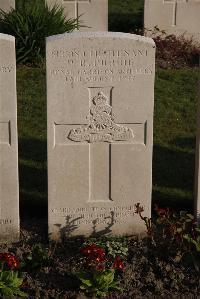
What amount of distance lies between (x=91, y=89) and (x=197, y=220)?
1.59 meters

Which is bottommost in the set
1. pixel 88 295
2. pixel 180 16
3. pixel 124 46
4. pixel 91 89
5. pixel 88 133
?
pixel 88 295

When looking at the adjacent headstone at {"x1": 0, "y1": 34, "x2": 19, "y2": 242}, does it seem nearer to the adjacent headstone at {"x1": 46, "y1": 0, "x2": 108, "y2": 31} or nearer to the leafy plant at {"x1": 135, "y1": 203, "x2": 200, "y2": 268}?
the leafy plant at {"x1": 135, "y1": 203, "x2": 200, "y2": 268}

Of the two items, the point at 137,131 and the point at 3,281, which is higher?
the point at 137,131

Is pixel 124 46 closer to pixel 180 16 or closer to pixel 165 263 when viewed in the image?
pixel 165 263

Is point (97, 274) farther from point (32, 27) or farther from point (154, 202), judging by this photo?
point (32, 27)

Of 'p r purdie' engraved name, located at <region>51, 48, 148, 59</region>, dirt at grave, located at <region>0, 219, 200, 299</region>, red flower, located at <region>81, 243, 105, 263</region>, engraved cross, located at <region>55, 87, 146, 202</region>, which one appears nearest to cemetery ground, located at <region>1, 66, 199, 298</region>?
dirt at grave, located at <region>0, 219, 200, 299</region>

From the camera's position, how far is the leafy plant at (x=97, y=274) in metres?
5.27

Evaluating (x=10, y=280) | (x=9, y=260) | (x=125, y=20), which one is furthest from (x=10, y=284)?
(x=125, y=20)

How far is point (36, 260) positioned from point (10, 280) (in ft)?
1.46

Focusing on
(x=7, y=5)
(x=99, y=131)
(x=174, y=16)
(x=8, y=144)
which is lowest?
(x=8, y=144)

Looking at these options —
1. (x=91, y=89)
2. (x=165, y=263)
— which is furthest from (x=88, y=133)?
(x=165, y=263)

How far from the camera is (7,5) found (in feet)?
41.7

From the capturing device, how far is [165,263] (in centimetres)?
570

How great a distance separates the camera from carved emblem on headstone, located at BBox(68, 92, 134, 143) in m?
5.88
